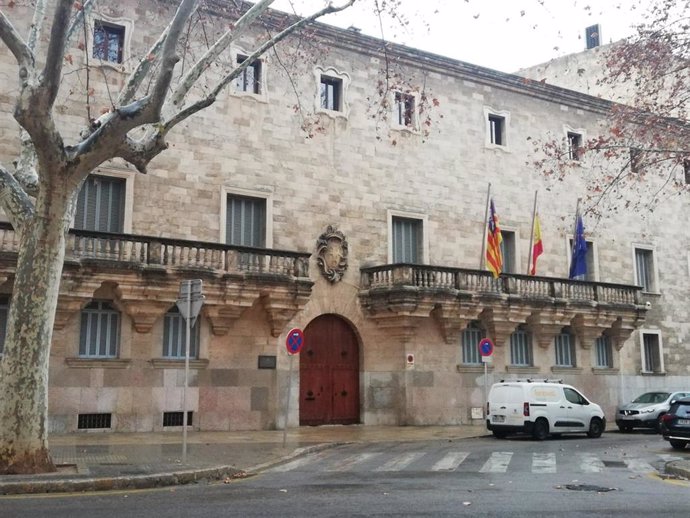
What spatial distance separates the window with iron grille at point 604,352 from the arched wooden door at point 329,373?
11.0m

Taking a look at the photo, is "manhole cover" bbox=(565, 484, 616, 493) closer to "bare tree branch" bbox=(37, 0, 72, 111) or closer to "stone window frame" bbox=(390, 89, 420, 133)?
"bare tree branch" bbox=(37, 0, 72, 111)

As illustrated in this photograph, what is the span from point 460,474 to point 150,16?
53.1ft

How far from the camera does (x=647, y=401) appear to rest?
2473 cm

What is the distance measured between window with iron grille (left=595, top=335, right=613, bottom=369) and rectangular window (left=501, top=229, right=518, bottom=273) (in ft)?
16.2

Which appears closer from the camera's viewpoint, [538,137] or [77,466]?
[77,466]

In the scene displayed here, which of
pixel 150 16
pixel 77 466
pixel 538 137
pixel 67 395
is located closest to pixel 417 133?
pixel 538 137

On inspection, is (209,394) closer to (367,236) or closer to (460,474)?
(367,236)

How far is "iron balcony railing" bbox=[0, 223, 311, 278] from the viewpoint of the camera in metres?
18.3

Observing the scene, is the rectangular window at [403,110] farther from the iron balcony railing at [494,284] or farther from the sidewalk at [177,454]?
the sidewalk at [177,454]

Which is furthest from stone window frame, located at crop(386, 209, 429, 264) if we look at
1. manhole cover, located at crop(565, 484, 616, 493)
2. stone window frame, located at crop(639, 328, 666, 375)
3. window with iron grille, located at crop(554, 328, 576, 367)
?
manhole cover, located at crop(565, 484, 616, 493)

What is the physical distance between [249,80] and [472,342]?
11.9 meters

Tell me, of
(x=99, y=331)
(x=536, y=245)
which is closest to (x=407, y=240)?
(x=536, y=245)

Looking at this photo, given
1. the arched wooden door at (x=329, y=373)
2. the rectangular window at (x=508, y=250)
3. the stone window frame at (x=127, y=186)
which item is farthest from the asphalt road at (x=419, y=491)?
the rectangular window at (x=508, y=250)

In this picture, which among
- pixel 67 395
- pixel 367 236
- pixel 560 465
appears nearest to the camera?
pixel 560 465
